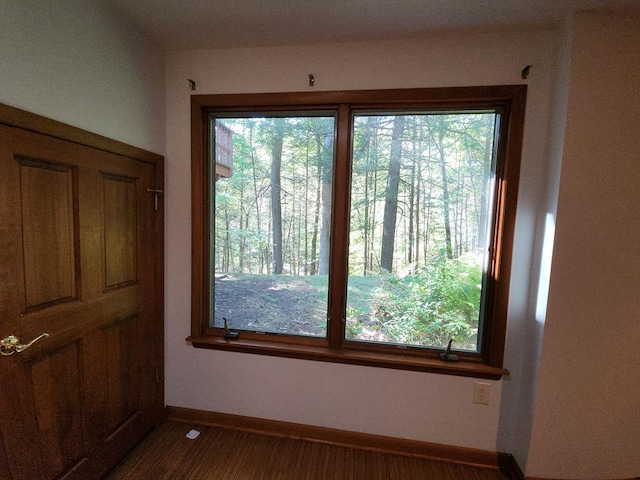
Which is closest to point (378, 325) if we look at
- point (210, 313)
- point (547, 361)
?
point (547, 361)

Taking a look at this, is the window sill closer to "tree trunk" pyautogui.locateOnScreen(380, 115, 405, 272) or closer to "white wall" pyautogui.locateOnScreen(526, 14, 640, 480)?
"white wall" pyautogui.locateOnScreen(526, 14, 640, 480)

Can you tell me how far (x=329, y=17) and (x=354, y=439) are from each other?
93.6 inches

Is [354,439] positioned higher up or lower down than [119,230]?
lower down

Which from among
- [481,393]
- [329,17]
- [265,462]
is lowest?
[265,462]

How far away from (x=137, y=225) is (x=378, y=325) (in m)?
1.55

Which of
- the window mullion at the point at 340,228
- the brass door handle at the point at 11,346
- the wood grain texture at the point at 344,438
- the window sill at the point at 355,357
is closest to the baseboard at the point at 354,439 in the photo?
the wood grain texture at the point at 344,438

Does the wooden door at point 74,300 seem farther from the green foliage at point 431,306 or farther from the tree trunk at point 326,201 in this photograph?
the green foliage at point 431,306

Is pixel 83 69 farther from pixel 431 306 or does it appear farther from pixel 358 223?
pixel 431 306

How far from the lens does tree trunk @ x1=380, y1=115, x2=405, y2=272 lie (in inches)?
61.6

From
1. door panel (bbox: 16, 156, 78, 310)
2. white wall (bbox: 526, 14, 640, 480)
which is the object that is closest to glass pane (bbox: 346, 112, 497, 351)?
white wall (bbox: 526, 14, 640, 480)

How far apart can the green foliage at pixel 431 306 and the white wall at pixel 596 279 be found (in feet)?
1.17

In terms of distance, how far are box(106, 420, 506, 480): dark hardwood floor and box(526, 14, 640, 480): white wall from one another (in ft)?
1.67

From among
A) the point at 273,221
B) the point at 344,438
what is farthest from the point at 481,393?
the point at 273,221

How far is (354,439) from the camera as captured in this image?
65.2 inches
